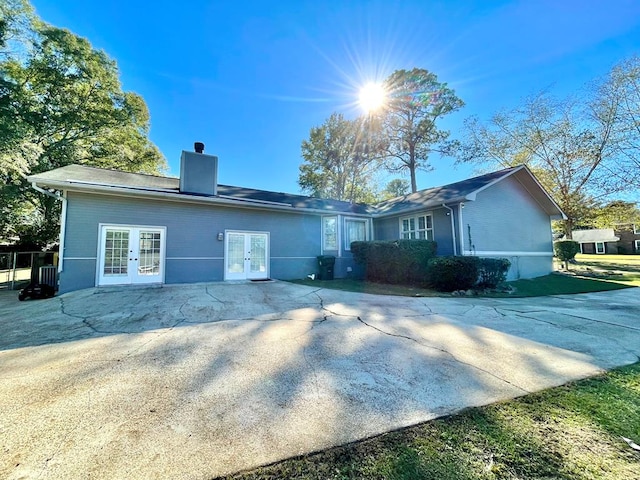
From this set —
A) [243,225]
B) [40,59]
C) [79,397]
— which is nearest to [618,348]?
[79,397]

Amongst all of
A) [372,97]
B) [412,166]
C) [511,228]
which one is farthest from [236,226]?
[372,97]

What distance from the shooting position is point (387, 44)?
12.4m

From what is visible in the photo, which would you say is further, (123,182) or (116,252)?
(123,182)

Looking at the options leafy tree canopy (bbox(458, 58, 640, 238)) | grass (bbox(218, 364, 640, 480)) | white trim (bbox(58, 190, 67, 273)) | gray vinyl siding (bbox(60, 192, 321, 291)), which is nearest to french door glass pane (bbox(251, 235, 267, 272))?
gray vinyl siding (bbox(60, 192, 321, 291))

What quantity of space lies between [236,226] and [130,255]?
338cm

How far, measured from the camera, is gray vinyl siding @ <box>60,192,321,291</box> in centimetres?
771

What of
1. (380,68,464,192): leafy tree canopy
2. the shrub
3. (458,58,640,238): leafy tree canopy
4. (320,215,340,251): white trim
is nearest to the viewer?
(320,215,340,251): white trim

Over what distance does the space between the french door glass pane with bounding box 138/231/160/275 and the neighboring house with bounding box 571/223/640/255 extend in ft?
146

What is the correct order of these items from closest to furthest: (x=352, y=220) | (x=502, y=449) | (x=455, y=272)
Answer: (x=502, y=449) → (x=455, y=272) → (x=352, y=220)

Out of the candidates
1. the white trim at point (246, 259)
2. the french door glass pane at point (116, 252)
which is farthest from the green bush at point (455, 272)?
the french door glass pane at point (116, 252)

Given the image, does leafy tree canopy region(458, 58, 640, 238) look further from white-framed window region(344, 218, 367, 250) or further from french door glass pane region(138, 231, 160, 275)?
french door glass pane region(138, 231, 160, 275)

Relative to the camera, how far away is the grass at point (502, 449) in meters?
1.59

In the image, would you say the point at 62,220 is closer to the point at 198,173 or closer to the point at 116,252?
the point at 116,252

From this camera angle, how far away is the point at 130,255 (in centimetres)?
828
